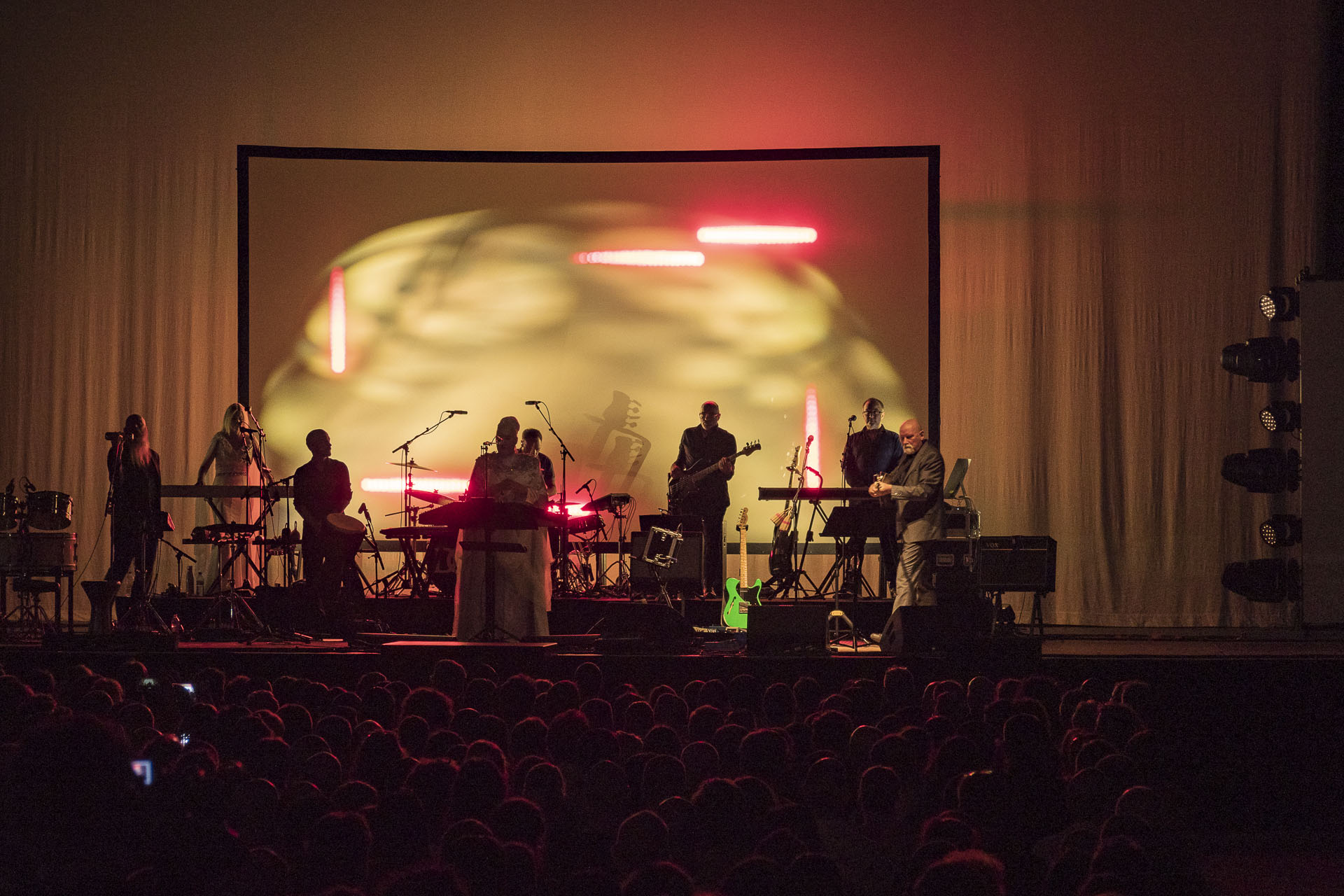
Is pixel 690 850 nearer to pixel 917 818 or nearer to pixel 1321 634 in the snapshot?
pixel 917 818

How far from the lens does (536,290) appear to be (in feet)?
34.3

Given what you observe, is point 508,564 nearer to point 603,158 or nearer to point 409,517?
point 409,517

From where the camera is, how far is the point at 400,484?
10.1 m

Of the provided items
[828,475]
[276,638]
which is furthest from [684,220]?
[276,638]

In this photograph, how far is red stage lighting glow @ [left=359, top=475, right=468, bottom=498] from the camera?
33.2 ft

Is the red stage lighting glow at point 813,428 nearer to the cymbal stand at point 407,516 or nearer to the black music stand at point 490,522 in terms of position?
the cymbal stand at point 407,516

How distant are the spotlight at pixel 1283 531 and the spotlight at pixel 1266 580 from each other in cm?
24

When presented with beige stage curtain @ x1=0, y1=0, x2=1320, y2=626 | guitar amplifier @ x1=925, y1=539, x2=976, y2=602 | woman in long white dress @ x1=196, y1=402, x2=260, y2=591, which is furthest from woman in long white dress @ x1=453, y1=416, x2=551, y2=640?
beige stage curtain @ x1=0, y1=0, x2=1320, y2=626

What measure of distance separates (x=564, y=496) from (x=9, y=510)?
388 centimetres

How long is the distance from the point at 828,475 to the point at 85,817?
27.0 feet

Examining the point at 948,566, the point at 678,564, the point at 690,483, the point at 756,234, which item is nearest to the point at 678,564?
the point at 678,564

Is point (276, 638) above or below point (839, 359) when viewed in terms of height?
below

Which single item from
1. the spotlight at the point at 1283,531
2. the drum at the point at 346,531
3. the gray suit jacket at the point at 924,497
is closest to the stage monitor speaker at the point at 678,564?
the gray suit jacket at the point at 924,497

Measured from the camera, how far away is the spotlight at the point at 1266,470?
29.0 feet
